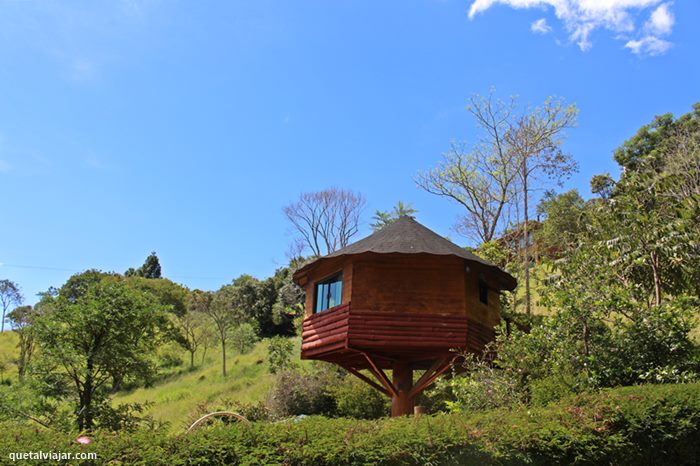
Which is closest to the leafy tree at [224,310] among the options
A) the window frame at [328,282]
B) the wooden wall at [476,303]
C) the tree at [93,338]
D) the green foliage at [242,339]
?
the green foliage at [242,339]

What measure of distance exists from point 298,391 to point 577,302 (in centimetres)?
1165

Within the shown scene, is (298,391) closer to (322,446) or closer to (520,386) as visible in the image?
(520,386)

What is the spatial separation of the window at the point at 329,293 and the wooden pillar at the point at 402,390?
2596 millimetres

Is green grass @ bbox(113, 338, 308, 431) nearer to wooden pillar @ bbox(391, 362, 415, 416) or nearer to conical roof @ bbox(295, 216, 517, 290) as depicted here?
wooden pillar @ bbox(391, 362, 415, 416)

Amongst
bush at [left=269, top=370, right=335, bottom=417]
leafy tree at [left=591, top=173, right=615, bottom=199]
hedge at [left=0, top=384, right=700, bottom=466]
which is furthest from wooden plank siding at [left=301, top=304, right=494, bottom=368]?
leafy tree at [left=591, top=173, right=615, bottom=199]

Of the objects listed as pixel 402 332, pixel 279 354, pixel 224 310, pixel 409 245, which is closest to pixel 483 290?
pixel 409 245

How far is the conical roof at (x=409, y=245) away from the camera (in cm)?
1407

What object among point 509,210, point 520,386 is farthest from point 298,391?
point 509,210

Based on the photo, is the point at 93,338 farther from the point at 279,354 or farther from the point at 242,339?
the point at 242,339

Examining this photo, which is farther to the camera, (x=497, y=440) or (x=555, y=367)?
(x=555, y=367)

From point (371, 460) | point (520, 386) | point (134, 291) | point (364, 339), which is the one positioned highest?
point (134, 291)

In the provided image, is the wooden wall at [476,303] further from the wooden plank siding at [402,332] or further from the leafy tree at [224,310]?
the leafy tree at [224,310]

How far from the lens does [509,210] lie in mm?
27312

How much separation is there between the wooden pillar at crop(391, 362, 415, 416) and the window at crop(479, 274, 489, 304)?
2.76 metres
